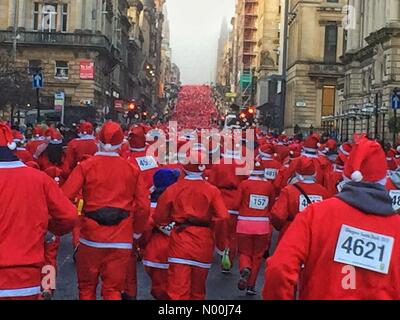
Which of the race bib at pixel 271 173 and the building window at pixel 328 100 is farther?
the building window at pixel 328 100

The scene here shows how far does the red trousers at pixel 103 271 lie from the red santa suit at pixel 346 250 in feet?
11.2

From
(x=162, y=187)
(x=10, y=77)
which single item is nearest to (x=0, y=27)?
(x=10, y=77)

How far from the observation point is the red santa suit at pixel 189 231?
297 inches

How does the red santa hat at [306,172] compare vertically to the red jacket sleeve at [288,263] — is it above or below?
above

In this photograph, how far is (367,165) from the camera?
172 inches

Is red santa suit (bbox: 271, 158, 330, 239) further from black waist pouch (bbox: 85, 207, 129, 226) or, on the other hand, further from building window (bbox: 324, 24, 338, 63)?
building window (bbox: 324, 24, 338, 63)

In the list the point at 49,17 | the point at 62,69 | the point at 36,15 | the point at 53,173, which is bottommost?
the point at 53,173

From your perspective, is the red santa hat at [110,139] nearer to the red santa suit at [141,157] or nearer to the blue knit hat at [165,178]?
the blue knit hat at [165,178]

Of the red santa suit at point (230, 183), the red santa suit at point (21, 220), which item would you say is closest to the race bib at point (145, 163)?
the red santa suit at point (230, 183)

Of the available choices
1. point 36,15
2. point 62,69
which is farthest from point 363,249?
point 36,15

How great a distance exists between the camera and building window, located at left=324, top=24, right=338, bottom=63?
72.0 m

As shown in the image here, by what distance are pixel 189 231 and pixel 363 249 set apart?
12.1 feet

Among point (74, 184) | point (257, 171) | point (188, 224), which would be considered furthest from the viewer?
point (257, 171)

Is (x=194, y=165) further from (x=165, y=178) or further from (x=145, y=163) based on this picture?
(x=145, y=163)
